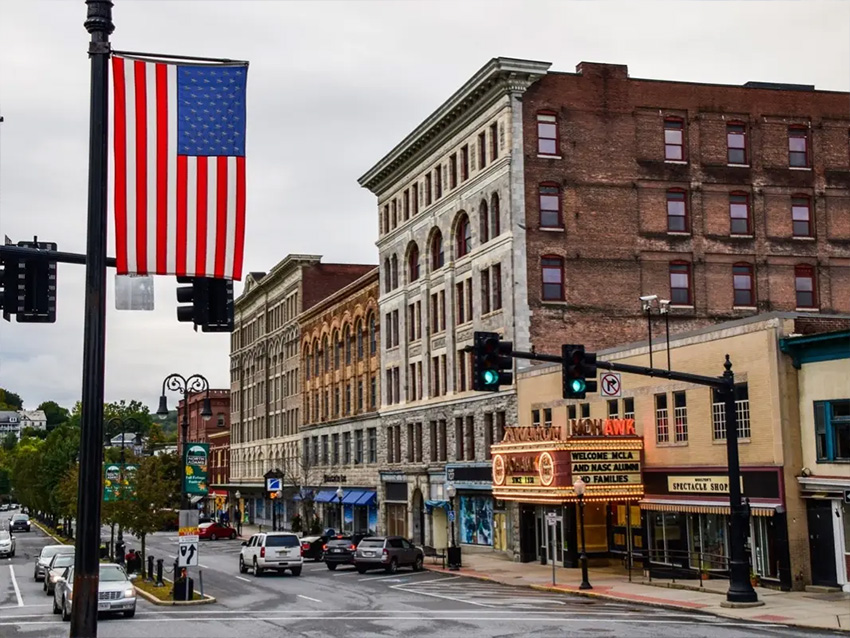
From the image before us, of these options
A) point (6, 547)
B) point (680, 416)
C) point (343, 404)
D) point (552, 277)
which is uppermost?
point (552, 277)

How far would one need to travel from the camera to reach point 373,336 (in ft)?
253

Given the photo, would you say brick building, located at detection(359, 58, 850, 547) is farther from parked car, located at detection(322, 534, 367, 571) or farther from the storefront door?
the storefront door

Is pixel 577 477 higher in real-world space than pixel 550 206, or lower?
lower

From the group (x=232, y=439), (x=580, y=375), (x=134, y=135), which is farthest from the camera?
(x=232, y=439)

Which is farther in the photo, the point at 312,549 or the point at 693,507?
the point at 312,549

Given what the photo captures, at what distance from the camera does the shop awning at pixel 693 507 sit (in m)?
36.1

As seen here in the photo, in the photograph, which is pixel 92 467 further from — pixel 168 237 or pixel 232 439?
pixel 232 439

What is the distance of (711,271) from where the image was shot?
Answer: 57.7 meters

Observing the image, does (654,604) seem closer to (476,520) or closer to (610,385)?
(610,385)

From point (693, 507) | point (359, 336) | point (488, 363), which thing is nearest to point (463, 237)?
point (359, 336)

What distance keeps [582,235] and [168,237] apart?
146 feet

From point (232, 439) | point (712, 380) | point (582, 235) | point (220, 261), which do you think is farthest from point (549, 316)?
point (232, 439)

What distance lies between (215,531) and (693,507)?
55902 millimetres

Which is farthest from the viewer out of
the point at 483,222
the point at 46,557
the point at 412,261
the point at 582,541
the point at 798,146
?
the point at 412,261
